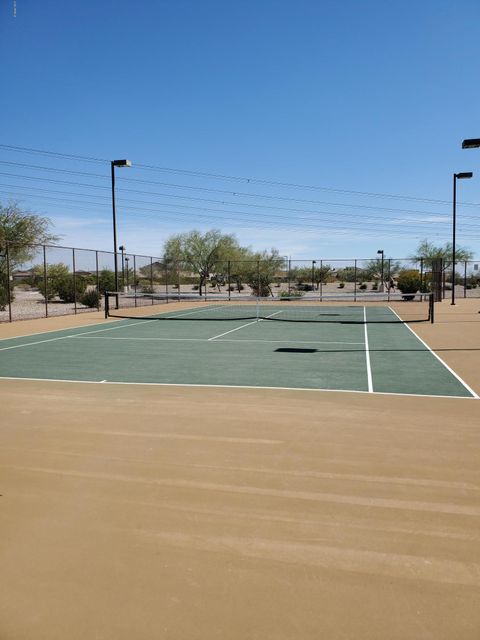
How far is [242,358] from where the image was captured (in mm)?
11461

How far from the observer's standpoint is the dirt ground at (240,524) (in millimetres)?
2648

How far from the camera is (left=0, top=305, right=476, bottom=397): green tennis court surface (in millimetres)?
8867

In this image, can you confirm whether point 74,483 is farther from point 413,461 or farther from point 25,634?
point 413,461

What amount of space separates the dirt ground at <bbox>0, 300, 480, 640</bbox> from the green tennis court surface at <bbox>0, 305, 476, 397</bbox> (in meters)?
2.14

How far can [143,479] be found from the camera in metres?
4.46

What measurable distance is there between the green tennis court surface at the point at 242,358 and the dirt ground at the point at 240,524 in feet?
7.03

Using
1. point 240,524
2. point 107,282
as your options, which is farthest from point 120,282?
point 240,524

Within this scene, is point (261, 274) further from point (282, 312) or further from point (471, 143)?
point (471, 143)

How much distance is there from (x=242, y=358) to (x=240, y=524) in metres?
7.84

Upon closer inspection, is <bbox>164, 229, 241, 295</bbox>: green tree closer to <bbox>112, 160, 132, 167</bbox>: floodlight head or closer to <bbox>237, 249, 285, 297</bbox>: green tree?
<bbox>237, 249, 285, 297</bbox>: green tree

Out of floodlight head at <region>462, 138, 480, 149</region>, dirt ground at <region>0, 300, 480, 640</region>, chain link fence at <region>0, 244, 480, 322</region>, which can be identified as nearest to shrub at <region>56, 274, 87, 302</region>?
chain link fence at <region>0, 244, 480, 322</region>

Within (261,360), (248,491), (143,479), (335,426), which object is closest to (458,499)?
(248,491)

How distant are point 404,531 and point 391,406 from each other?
3.63 meters

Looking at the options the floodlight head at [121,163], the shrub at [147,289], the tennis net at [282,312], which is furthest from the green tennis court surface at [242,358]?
the shrub at [147,289]
